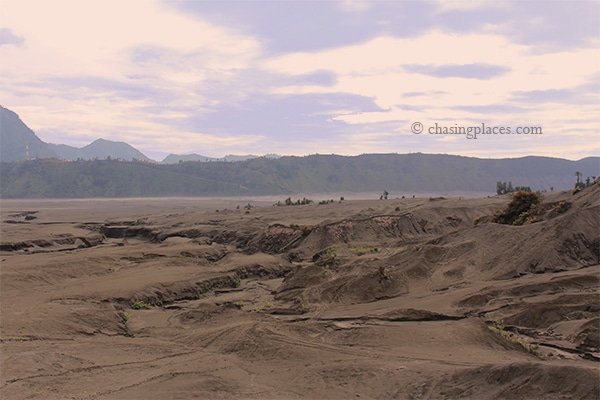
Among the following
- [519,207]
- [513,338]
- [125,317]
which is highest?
[519,207]

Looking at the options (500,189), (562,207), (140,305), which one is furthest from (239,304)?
(500,189)

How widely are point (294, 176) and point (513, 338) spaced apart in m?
160

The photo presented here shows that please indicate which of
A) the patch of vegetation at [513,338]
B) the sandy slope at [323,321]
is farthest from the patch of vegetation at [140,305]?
the patch of vegetation at [513,338]

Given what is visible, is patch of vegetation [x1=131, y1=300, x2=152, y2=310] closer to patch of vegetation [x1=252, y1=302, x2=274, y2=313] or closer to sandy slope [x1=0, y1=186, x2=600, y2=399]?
sandy slope [x1=0, y1=186, x2=600, y2=399]

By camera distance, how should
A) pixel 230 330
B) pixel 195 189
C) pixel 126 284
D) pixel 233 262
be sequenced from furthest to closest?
pixel 195 189 < pixel 233 262 < pixel 126 284 < pixel 230 330

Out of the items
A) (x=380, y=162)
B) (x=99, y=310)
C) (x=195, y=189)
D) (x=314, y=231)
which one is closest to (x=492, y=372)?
(x=99, y=310)

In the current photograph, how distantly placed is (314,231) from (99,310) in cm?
2060

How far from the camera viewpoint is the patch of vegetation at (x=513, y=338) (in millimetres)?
14675

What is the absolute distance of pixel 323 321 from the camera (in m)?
19.3

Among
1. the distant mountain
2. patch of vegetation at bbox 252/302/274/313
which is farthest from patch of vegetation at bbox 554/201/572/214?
the distant mountain

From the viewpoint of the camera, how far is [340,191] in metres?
170

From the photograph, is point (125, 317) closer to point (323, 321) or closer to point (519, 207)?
point (323, 321)

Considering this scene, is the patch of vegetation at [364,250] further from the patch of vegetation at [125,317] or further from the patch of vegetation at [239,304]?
the patch of vegetation at [125,317]

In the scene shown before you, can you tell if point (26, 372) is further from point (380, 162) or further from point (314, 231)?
point (380, 162)
